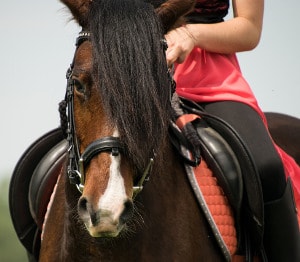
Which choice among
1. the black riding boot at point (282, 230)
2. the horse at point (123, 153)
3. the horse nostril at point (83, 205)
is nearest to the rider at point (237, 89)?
the black riding boot at point (282, 230)

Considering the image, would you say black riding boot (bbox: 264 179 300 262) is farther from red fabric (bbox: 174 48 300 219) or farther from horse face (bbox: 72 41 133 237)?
horse face (bbox: 72 41 133 237)

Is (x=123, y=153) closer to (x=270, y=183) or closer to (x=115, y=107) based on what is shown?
(x=115, y=107)

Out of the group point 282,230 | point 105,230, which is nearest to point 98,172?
point 105,230

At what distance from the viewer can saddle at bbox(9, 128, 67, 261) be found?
5156 mm

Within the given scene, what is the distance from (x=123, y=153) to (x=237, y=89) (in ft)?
5.01

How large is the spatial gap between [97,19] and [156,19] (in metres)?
0.29

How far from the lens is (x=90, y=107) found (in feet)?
13.6

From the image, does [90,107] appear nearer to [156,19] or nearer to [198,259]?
[156,19]

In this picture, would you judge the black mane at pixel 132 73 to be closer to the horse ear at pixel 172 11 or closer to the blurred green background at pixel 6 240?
the horse ear at pixel 172 11

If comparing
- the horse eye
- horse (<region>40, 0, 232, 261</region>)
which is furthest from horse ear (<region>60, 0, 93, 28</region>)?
the horse eye

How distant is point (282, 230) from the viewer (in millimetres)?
5152

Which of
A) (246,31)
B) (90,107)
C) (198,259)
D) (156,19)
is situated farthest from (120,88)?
(246,31)

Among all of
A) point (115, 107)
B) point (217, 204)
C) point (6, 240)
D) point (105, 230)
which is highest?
point (115, 107)

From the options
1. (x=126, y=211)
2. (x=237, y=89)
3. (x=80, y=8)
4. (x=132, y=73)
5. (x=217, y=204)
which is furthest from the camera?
(x=237, y=89)
